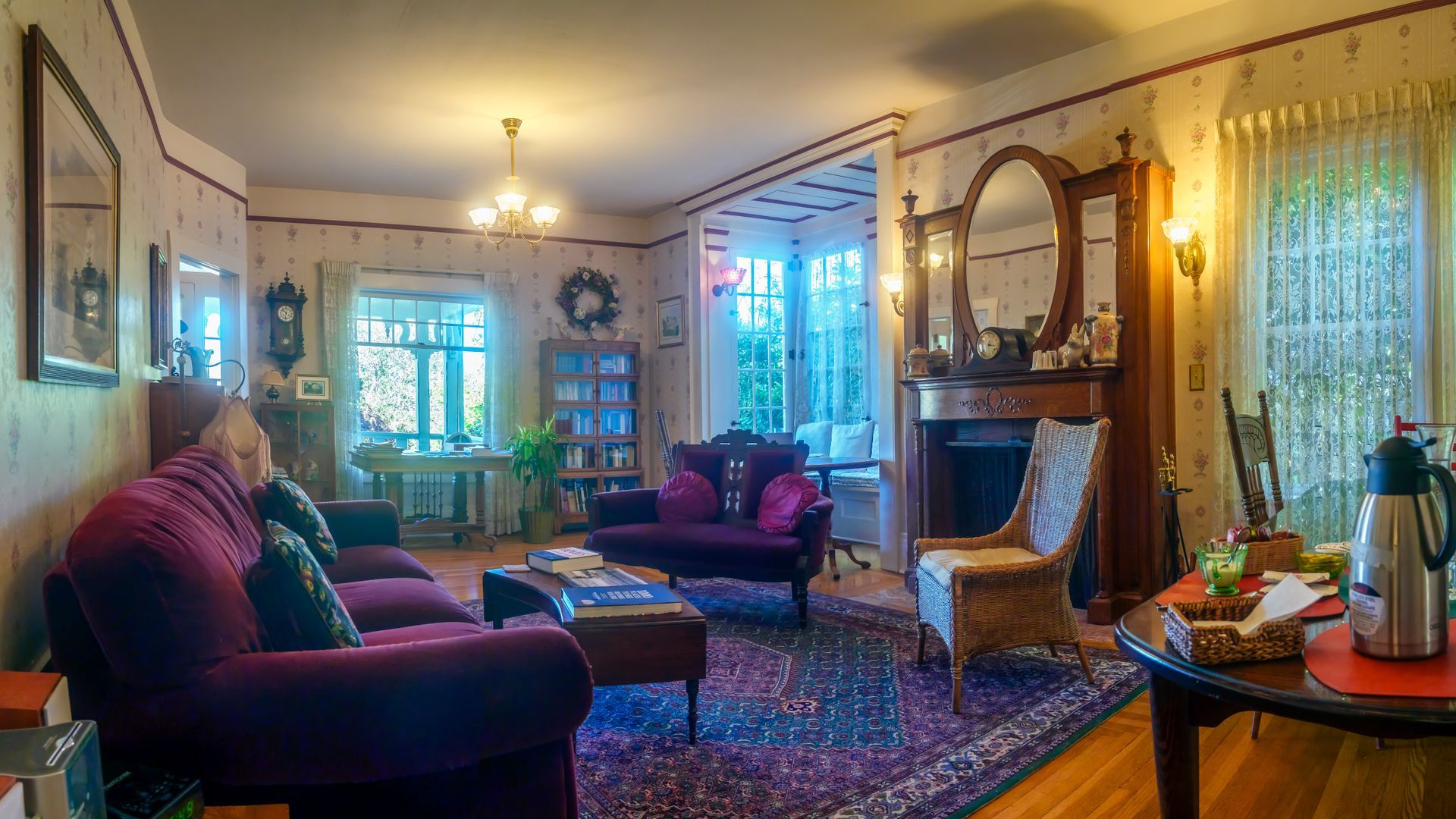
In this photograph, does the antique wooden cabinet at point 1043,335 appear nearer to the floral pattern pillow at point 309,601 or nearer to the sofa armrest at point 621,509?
the sofa armrest at point 621,509

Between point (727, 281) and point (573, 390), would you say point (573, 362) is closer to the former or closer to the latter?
point (573, 390)

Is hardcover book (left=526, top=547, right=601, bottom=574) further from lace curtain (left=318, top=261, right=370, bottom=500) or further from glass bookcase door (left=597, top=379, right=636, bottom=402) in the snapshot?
glass bookcase door (left=597, top=379, right=636, bottom=402)

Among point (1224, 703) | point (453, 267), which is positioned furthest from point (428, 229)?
point (1224, 703)

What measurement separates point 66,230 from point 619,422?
19.1 feet

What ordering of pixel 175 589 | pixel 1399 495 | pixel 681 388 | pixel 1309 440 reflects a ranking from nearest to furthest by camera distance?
1. pixel 1399 495
2. pixel 175 589
3. pixel 1309 440
4. pixel 681 388

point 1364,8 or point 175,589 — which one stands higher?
point 1364,8

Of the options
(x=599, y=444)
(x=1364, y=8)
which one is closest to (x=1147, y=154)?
(x=1364, y=8)

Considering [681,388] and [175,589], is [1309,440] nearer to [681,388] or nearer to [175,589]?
[175,589]

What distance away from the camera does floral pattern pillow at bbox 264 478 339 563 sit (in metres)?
2.92

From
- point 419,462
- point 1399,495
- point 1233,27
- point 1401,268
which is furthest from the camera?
point 419,462

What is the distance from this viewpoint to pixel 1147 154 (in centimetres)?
417

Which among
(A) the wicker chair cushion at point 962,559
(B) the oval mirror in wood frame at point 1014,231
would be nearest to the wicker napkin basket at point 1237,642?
(A) the wicker chair cushion at point 962,559

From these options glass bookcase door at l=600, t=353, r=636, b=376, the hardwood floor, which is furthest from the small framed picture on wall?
the hardwood floor

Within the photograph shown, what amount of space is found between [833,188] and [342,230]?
13.7 feet
